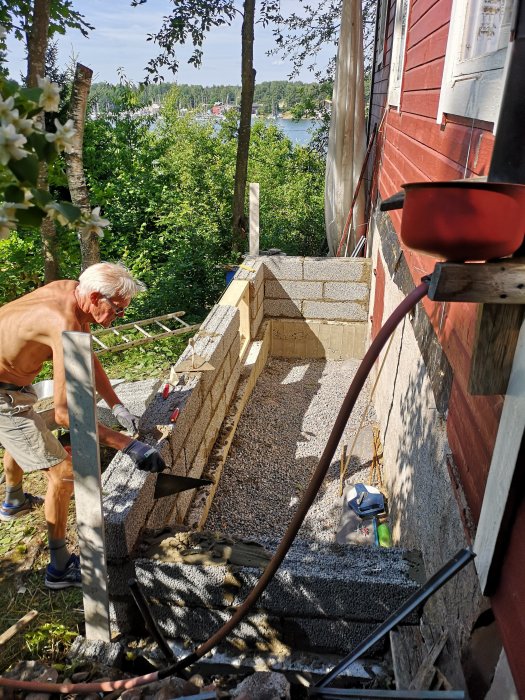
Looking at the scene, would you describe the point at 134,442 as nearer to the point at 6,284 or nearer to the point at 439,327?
the point at 439,327

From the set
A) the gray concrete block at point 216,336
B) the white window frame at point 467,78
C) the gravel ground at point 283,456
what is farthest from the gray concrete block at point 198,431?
the white window frame at point 467,78

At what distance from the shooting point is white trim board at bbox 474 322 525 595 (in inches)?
61.7

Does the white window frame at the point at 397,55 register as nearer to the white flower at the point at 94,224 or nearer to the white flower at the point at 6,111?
the white flower at the point at 94,224

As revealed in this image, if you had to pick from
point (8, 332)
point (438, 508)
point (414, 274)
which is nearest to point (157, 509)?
point (8, 332)

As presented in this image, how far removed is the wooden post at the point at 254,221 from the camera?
9320 millimetres

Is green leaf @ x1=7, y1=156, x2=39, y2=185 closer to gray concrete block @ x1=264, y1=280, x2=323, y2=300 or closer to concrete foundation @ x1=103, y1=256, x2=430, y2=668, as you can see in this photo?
concrete foundation @ x1=103, y1=256, x2=430, y2=668

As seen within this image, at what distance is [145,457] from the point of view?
2.99 meters

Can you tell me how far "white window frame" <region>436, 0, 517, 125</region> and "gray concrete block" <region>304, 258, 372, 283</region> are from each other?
4.63 metres

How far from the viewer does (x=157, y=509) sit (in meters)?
3.41

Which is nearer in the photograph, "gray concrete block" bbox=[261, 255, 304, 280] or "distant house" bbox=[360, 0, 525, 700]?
"distant house" bbox=[360, 0, 525, 700]

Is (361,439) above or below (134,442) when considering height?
below

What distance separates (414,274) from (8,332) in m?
2.88

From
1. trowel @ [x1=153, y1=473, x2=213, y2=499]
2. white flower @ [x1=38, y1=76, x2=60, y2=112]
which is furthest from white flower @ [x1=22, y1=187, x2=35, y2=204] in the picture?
trowel @ [x1=153, y1=473, x2=213, y2=499]

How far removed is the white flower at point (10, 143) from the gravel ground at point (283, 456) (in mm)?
3064
